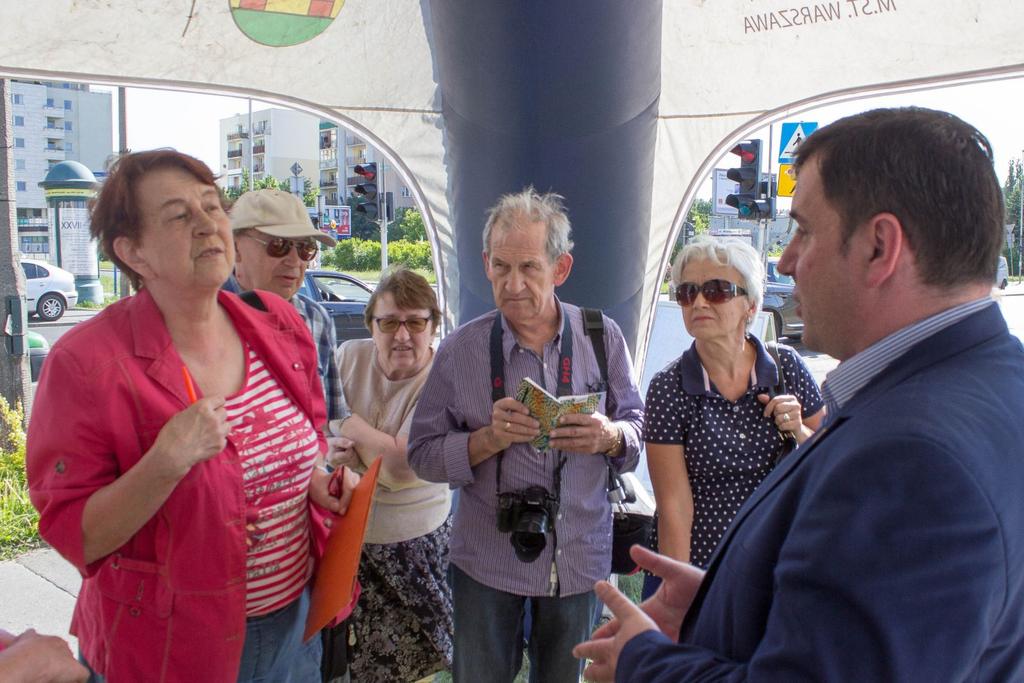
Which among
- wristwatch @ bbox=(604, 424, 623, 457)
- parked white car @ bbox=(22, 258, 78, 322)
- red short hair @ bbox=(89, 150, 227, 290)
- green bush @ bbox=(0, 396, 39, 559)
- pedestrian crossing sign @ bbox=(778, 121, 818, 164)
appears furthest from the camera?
parked white car @ bbox=(22, 258, 78, 322)

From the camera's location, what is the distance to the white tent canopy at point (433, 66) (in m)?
3.51

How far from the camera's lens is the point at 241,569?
171cm

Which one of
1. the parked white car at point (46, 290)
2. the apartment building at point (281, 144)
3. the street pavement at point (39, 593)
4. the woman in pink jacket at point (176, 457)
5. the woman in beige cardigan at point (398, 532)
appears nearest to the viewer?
the woman in pink jacket at point (176, 457)

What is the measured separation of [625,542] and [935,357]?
1812mm

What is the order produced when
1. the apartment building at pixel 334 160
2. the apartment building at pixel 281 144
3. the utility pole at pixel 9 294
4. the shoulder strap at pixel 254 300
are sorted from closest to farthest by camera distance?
the shoulder strap at pixel 254 300, the utility pole at pixel 9 294, the apartment building at pixel 334 160, the apartment building at pixel 281 144

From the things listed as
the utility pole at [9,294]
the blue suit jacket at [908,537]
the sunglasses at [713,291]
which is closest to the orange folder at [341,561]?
the blue suit jacket at [908,537]

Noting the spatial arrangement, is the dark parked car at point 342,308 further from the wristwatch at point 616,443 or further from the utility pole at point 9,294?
the wristwatch at point 616,443

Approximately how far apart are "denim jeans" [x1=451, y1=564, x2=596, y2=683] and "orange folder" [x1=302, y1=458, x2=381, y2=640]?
1.81 feet

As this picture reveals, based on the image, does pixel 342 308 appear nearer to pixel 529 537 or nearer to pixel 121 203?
pixel 529 537

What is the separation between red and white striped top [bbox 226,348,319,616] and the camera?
179 cm

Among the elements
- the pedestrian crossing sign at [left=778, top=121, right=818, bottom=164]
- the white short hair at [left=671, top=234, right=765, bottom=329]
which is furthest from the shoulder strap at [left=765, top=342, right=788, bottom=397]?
the pedestrian crossing sign at [left=778, top=121, right=818, bottom=164]

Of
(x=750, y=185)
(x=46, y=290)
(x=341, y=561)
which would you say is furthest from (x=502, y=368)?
(x=46, y=290)

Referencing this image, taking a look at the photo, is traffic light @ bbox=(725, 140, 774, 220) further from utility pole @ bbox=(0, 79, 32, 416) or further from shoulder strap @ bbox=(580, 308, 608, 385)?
shoulder strap @ bbox=(580, 308, 608, 385)

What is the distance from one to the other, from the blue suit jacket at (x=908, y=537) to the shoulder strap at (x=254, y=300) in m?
1.50
